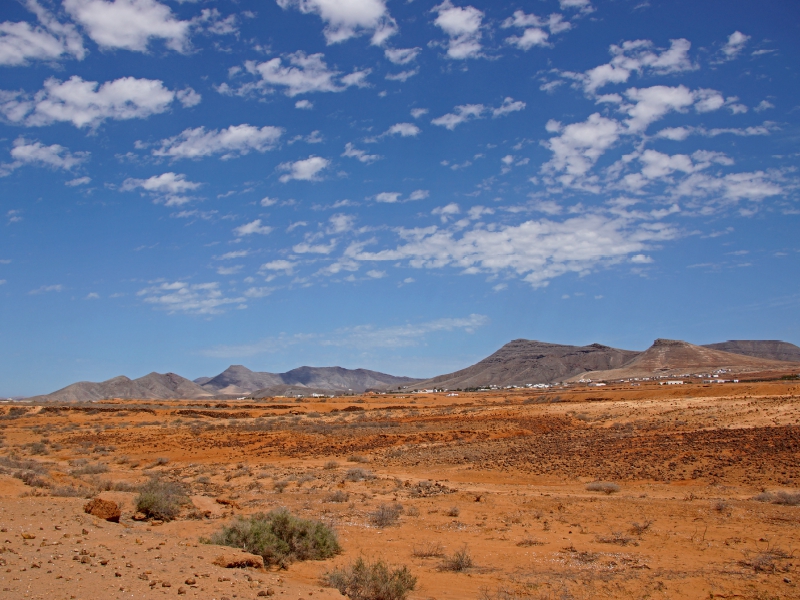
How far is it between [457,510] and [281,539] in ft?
19.3

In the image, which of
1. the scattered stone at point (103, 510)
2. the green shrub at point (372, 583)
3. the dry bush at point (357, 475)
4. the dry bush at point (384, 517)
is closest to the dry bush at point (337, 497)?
the dry bush at point (384, 517)

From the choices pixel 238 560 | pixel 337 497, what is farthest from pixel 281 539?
pixel 337 497

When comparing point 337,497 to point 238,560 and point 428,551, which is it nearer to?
point 428,551

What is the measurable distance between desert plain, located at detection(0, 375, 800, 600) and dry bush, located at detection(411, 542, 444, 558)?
45mm

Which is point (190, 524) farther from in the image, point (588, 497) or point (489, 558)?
point (588, 497)

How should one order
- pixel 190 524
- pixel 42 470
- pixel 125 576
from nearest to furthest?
pixel 125 576
pixel 190 524
pixel 42 470

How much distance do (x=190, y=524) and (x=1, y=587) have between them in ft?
21.8

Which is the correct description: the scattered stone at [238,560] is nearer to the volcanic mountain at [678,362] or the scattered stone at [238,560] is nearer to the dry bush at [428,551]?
the dry bush at [428,551]

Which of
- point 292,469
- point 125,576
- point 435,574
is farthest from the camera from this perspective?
point 292,469

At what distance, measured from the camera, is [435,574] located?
32.2 ft

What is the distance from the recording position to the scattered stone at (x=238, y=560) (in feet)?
29.2

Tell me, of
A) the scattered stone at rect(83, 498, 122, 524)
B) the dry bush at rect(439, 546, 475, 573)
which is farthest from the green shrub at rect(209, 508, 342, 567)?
the scattered stone at rect(83, 498, 122, 524)

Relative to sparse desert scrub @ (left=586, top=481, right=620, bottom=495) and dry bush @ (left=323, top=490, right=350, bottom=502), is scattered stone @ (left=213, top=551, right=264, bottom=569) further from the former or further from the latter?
sparse desert scrub @ (left=586, top=481, right=620, bottom=495)

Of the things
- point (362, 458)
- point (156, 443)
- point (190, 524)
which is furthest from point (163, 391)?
point (190, 524)
